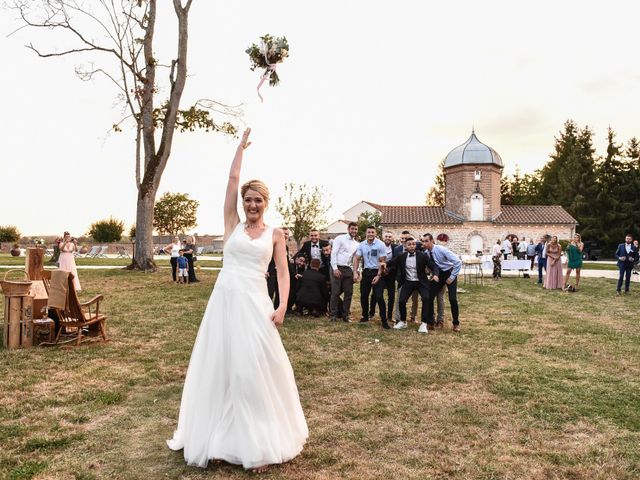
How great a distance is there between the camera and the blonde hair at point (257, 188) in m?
4.16

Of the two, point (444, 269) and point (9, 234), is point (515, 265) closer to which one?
point (444, 269)

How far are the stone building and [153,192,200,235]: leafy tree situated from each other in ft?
152

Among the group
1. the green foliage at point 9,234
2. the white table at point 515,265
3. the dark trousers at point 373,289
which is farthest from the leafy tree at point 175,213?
the dark trousers at point 373,289

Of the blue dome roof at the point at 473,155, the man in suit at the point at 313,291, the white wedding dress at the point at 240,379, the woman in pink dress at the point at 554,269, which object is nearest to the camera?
the white wedding dress at the point at 240,379

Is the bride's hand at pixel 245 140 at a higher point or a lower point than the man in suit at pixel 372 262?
higher

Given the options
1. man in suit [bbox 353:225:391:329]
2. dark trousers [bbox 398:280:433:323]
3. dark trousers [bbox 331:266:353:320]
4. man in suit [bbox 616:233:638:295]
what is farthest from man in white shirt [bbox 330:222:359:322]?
man in suit [bbox 616:233:638:295]

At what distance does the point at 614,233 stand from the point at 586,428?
51.7 meters

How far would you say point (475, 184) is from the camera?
47594 millimetres

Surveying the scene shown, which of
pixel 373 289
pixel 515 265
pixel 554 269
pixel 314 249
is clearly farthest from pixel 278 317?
pixel 515 265

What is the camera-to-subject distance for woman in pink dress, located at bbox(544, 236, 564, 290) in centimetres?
1803

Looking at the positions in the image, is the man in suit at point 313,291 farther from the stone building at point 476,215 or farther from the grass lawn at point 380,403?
the stone building at point 476,215

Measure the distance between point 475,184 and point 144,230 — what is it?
34100 millimetres

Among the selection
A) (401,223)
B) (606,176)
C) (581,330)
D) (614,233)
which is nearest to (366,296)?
(581,330)

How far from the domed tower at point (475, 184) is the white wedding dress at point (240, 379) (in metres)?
45.5
